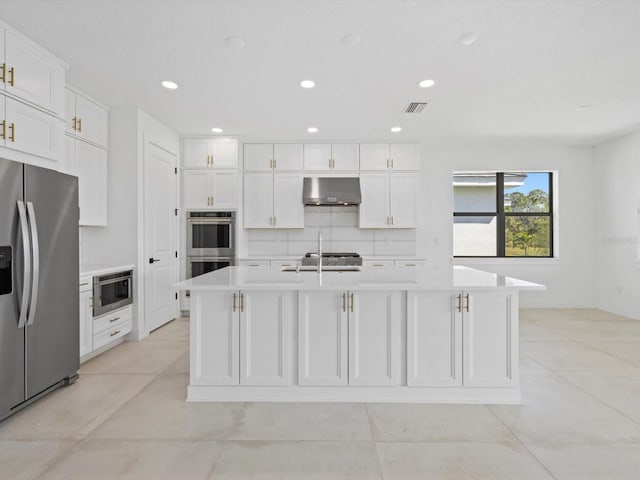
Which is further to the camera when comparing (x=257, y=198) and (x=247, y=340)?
(x=257, y=198)

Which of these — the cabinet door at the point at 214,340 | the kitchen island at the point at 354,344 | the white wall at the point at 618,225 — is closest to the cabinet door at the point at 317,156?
the kitchen island at the point at 354,344

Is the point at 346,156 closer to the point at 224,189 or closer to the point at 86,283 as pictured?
the point at 224,189

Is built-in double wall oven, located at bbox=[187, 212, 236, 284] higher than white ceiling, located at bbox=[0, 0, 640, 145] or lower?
lower

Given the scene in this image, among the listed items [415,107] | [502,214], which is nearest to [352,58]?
[415,107]

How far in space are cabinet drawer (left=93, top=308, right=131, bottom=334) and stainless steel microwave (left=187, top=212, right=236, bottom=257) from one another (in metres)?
1.40

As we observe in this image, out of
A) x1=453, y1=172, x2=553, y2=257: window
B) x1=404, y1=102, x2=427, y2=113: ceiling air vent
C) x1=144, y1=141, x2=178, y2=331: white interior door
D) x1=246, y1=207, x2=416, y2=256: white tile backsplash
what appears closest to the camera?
x1=404, y1=102, x2=427, y2=113: ceiling air vent

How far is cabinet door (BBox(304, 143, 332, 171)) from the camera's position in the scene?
5.32m

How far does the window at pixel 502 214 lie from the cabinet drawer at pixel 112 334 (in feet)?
15.9

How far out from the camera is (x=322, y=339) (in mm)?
2469

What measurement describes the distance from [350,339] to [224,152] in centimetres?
368

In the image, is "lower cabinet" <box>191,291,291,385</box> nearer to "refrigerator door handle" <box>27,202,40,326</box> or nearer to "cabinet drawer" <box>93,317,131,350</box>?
"refrigerator door handle" <box>27,202,40,326</box>

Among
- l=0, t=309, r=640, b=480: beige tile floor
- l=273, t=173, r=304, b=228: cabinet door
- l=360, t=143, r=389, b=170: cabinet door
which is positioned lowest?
l=0, t=309, r=640, b=480: beige tile floor

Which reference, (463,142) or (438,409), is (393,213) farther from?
(438,409)

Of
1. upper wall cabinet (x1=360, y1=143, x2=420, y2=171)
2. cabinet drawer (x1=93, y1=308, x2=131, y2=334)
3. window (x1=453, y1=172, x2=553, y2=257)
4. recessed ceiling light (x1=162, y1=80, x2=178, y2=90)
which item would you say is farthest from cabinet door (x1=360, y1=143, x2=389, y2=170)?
cabinet drawer (x1=93, y1=308, x2=131, y2=334)
